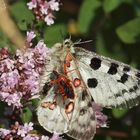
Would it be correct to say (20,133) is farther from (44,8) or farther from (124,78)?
(44,8)

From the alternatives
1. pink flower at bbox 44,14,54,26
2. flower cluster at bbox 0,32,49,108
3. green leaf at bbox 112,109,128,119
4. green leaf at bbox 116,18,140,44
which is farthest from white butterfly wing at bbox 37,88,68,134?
green leaf at bbox 116,18,140,44

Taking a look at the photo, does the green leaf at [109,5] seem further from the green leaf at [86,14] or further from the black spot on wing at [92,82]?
the black spot on wing at [92,82]

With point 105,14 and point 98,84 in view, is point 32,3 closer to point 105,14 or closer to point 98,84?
point 98,84

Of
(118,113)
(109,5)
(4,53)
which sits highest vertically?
(109,5)

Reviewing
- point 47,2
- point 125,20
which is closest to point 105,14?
point 125,20

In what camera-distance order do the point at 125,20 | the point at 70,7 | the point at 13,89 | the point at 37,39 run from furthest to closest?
the point at 70,7 → the point at 125,20 → the point at 37,39 → the point at 13,89

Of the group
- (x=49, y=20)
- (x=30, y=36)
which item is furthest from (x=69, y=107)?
(x=49, y=20)

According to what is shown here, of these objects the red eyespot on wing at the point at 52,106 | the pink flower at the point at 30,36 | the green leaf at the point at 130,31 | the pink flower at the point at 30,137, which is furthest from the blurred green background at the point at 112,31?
the pink flower at the point at 30,137
